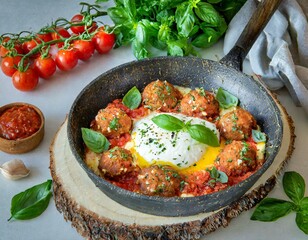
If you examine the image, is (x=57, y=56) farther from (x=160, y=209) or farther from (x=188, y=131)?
(x=160, y=209)

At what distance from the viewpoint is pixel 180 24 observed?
3594mm

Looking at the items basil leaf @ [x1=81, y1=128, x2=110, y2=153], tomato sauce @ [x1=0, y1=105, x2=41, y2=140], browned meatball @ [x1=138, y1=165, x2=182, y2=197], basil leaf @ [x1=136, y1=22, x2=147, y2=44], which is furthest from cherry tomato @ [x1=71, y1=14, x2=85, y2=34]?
browned meatball @ [x1=138, y1=165, x2=182, y2=197]

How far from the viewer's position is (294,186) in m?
3.01

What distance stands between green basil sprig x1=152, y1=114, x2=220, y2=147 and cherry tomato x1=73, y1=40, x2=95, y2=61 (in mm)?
1051

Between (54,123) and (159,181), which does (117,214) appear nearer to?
(159,181)

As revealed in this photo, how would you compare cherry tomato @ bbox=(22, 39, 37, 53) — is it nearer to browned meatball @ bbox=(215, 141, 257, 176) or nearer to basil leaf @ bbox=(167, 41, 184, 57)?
basil leaf @ bbox=(167, 41, 184, 57)

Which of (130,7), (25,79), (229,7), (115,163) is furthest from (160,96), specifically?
(229,7)

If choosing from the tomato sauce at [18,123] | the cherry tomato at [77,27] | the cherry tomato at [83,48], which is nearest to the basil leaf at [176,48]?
the cherry tomato at [83,48]

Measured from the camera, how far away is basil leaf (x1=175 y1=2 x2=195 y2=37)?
355 cm

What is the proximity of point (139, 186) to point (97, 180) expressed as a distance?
0.27 metres

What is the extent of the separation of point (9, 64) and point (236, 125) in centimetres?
157

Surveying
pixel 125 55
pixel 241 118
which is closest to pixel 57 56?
pixel 125 55

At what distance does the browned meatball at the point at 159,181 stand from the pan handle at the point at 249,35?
0.82 metres

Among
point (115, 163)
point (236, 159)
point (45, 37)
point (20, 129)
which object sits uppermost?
point (236, 159)
